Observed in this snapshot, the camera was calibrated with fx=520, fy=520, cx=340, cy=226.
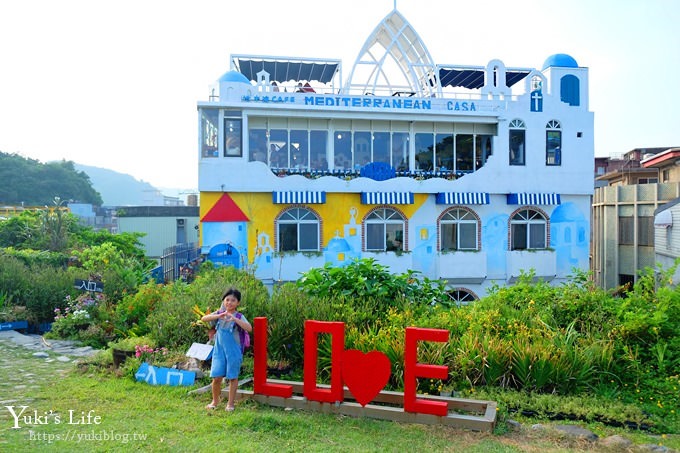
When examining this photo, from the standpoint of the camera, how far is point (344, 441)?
5141 mm

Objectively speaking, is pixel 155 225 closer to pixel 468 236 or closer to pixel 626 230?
pixel 468 236

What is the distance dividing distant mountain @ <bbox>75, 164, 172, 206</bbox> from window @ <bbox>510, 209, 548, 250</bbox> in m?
110

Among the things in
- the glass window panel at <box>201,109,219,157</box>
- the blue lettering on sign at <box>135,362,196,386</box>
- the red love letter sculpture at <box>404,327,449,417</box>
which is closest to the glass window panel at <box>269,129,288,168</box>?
the glass window panel at <box>201,109,219,157</box>

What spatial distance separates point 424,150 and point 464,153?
5.21 feet

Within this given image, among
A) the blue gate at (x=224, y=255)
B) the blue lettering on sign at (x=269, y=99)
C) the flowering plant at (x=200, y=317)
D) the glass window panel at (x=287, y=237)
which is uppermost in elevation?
the blue lettering on sign at (x=269, y=99)

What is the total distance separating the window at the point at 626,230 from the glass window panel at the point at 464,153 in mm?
9236

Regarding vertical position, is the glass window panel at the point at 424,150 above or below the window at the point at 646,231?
above

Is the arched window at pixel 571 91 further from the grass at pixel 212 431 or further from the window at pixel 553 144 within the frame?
the grass at pixel 212 431

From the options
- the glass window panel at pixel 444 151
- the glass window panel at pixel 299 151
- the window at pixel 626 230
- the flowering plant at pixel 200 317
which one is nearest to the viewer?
the flowering plant at pixel 200 317

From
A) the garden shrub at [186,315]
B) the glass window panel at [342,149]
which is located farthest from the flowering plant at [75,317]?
the glass window panel at [342,149]

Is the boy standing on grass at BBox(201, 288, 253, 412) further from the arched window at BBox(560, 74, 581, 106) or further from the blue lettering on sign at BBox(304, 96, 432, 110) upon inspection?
the arched window at BBox(560, 74, 581, 106)

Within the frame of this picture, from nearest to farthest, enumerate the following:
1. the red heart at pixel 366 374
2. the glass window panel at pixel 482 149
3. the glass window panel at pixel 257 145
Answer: the red heart at pixel 366 374 < the glass window panel at pixel 257 145 < the glass window panel at pixel 482 149

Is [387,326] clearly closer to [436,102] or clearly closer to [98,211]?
[436,102]

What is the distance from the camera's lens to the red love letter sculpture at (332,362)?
5.97 metres
